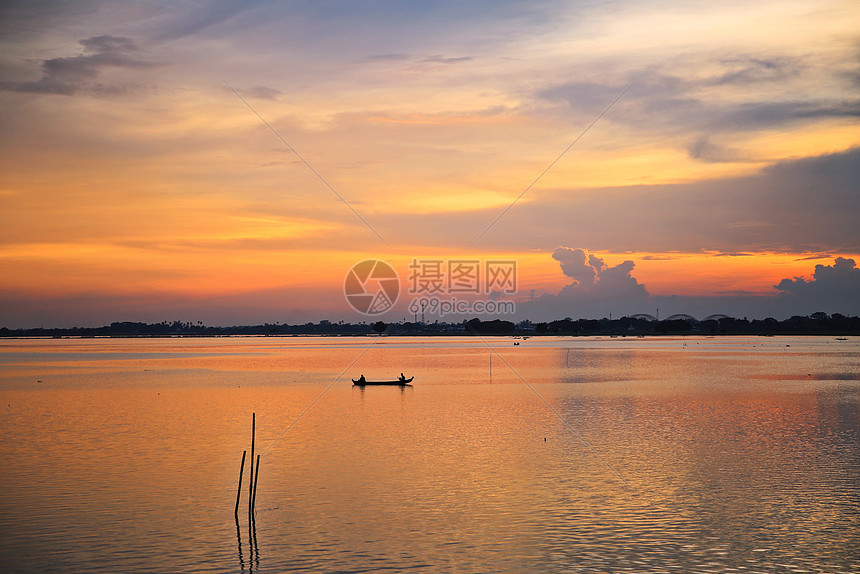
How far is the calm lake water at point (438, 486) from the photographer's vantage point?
17.2m

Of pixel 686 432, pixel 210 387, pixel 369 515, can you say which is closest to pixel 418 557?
pixel 369 515

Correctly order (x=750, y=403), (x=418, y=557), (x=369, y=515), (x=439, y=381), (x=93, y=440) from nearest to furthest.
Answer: (x=418, y=557)
(x=369, y=515)
(x=93, y=440)
(x=750, y=403)
(x=439, y=381)

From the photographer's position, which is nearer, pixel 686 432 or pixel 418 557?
pixel 418 557

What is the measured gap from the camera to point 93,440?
33500mm

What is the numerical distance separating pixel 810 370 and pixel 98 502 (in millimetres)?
78285

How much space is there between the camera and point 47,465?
1083 inches

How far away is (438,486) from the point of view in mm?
24000

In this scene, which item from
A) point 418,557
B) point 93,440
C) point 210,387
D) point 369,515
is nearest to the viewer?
point 418,557

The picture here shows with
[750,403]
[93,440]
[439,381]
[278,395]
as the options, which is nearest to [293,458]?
[93,440]

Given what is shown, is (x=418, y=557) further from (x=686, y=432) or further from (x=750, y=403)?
(x=750, y=403)

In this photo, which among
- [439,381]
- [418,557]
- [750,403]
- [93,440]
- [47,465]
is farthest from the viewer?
[439,381]

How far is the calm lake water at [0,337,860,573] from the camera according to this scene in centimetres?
1725

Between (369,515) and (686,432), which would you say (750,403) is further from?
(369,515)

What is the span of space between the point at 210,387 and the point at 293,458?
3586 centimetres
